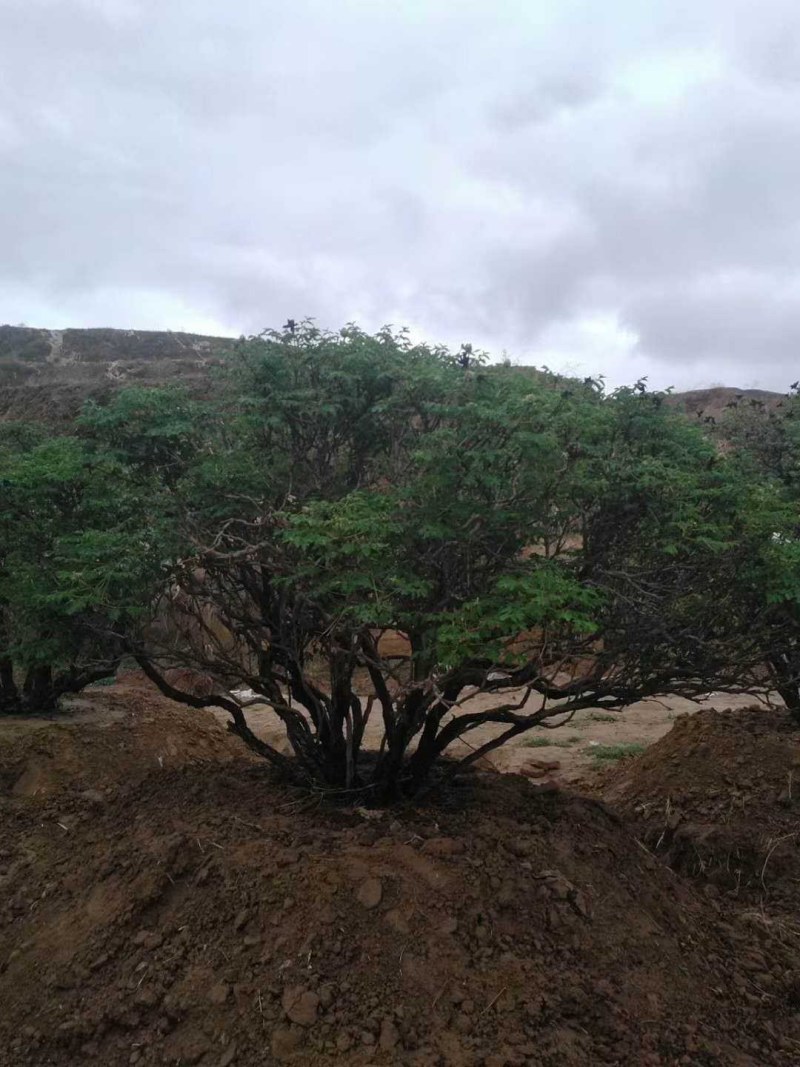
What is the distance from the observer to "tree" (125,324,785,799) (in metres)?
3.85

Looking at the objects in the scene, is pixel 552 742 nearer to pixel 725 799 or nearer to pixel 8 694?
pixel 725 799

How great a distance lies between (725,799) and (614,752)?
3.12 m

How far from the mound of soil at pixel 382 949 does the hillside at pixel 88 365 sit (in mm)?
23177

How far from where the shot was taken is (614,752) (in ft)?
30.8

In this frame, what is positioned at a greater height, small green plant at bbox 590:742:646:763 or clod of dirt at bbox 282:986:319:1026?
clod of dirt at bbox 282:986:319:1026

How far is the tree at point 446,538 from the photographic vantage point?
12.6ft

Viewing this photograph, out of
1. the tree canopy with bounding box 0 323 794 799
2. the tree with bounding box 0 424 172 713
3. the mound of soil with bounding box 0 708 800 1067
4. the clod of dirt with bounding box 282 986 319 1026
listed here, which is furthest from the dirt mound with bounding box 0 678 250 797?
the clod of dirt with bounding box 282 986 319 1026

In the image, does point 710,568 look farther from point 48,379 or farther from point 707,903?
point 48,379

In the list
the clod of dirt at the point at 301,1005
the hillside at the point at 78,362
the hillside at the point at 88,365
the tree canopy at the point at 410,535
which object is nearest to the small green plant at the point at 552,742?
the tree canopy at the point at 410,535

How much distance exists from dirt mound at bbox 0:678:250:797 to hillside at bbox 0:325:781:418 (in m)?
18.4

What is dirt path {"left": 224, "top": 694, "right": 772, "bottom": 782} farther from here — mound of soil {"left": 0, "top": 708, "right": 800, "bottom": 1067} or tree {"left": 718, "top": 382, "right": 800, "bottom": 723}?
mound of soil {"left": 0, "top": 708, "right": 800, "bottom": 1067}

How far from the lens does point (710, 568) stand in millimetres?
4344

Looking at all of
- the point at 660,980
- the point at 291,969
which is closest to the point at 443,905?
the point at 291,969

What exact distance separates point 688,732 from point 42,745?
17.9ft
